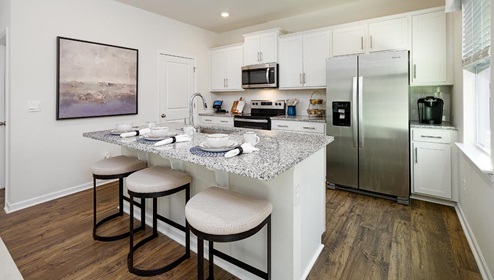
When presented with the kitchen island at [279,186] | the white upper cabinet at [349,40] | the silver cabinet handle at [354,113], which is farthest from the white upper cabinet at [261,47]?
the kitchen island at [279,186]

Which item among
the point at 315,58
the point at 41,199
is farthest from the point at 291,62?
the point at 41,199

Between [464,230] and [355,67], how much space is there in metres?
2.04

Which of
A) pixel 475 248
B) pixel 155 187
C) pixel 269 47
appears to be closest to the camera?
pixel 155 187

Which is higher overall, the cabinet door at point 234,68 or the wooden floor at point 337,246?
the cabinet door at point 234,68

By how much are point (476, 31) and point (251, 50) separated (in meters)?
3.28

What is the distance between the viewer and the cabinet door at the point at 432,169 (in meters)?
2.84

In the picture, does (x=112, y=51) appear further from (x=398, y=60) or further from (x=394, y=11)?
(x=394, y=11)

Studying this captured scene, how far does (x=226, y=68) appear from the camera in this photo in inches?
203

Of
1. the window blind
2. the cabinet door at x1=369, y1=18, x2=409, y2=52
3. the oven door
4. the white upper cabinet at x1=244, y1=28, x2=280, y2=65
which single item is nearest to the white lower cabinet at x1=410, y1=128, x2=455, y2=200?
the window blind

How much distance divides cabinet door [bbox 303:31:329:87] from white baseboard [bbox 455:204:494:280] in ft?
7.75

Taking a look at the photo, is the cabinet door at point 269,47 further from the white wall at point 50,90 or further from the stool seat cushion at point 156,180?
the stool seat cushion at point 156,180

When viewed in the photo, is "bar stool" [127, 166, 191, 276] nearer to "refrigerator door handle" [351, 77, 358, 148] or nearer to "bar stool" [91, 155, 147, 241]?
"bar stool" [91, 155, 147, 241]

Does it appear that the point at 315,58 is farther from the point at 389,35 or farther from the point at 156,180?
the point at 156,180

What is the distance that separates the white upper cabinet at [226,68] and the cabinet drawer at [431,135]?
307 centimetres
